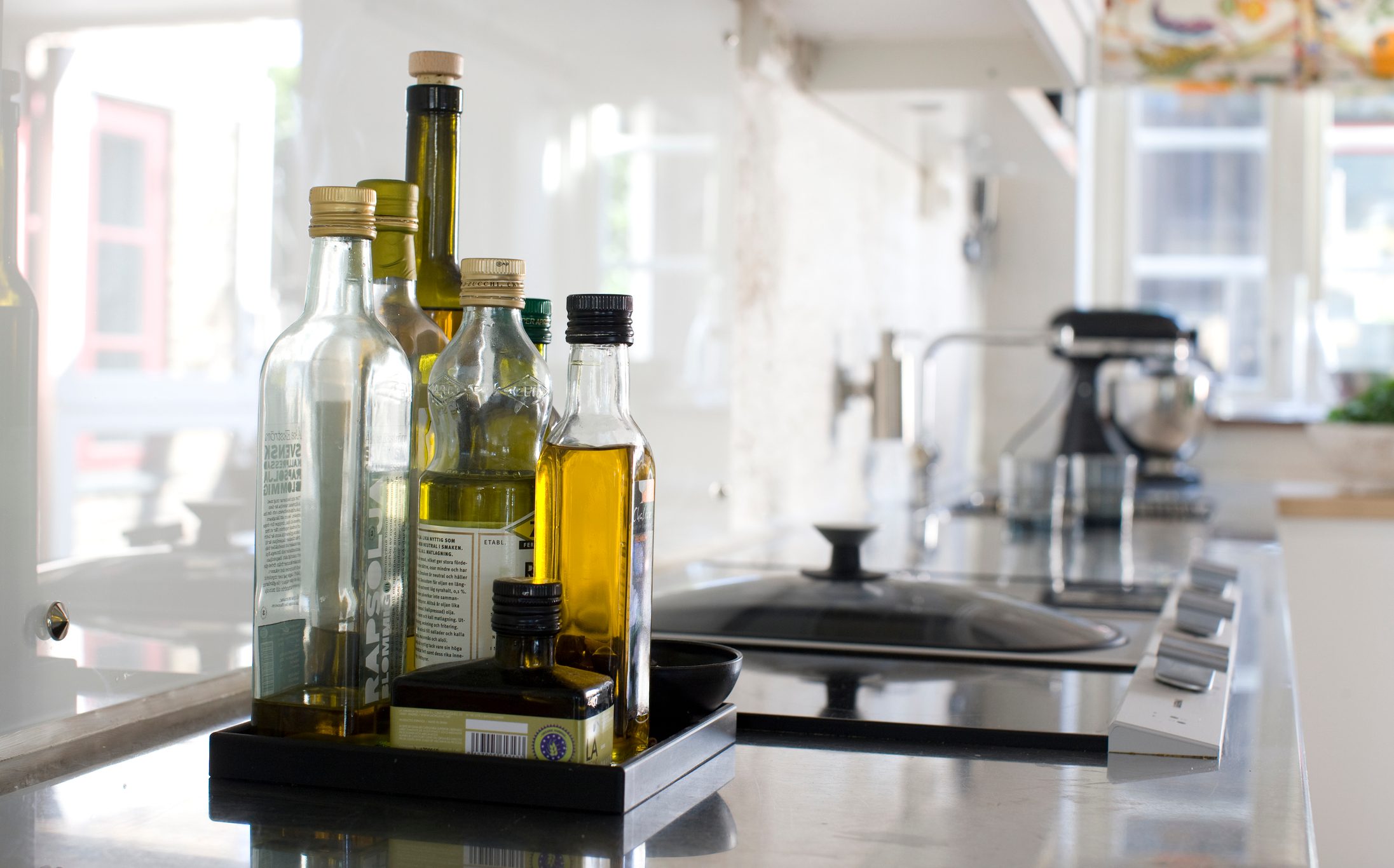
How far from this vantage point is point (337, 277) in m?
0.62

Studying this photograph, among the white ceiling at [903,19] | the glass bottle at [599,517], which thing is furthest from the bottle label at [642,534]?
the white ceiling at [903,19]

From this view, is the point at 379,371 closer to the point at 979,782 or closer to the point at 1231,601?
the point at 979,782

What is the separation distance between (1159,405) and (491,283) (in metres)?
2.47

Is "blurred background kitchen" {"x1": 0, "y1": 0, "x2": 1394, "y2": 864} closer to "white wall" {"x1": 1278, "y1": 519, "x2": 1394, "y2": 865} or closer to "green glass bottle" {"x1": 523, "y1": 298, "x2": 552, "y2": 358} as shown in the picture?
"white wall" {"x1": 1278, "y1": 519, "x2": 1394, "y2": 865}

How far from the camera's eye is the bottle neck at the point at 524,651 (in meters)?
0.58

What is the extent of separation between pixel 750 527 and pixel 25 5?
4.11ft

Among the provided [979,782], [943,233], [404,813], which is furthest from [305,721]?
[943,233]

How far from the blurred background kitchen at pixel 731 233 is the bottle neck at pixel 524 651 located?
27 centimetres

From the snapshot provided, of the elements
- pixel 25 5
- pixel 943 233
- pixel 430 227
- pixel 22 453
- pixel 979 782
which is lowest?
pixel 979 782

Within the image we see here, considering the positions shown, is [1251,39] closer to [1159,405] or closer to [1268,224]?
[1159,405]

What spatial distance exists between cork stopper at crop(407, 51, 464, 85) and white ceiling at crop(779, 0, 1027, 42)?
100 centimetres

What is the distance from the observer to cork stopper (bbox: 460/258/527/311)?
0.62 metres

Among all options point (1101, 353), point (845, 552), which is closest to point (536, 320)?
point (845, 552)

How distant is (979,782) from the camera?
68 cm
